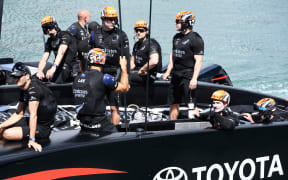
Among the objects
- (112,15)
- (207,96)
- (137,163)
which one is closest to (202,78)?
(207,96)

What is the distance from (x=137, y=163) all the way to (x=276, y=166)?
1438mm

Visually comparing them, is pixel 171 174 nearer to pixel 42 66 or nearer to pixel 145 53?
pixel 145 53

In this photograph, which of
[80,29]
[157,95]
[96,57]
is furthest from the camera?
[80,29]

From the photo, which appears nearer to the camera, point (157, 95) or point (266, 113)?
point (266, 113)

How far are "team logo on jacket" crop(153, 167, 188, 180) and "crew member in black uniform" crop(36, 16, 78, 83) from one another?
2.56m

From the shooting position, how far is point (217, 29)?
70.0ft

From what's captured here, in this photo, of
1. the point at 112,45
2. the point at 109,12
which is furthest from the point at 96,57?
the point at 112,45

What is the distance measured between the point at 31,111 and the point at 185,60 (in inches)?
91.1

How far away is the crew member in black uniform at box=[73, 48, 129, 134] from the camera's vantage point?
3.62 metres

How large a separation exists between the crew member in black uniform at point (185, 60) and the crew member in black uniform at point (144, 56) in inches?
9.5

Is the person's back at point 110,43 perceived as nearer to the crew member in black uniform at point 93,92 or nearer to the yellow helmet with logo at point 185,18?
the yellow helmet with logo at point 185,18

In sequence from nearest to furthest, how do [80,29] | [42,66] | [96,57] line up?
[96,57]
[42,66]
[80,29]

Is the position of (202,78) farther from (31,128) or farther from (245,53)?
(245,53)

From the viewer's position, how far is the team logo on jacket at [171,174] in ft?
12.1
